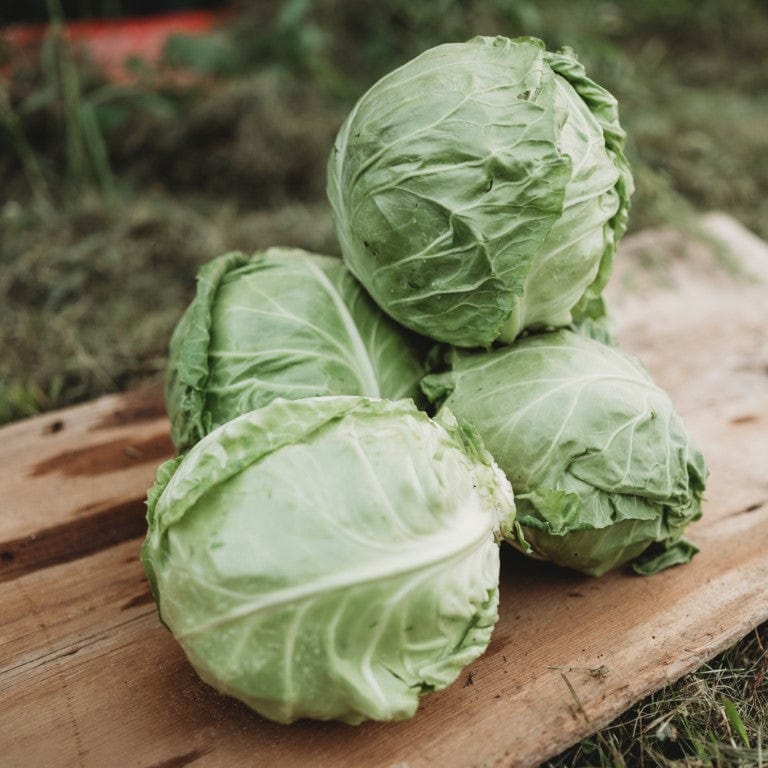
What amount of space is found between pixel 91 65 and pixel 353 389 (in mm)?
4335

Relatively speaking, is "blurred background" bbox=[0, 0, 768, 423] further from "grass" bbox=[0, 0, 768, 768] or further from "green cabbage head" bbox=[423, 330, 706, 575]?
"green cabbage head" bbox=[423, 330, 706, 575]

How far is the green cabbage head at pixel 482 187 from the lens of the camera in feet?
8.04

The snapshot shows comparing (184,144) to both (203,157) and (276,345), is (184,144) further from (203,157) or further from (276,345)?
(276,345)

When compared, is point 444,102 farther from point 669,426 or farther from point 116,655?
point 116,655

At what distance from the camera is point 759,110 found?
7.07m

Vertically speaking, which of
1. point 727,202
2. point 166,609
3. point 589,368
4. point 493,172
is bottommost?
point 727,202

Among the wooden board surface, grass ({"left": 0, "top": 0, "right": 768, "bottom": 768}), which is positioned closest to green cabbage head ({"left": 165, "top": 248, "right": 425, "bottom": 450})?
the wooden board surface

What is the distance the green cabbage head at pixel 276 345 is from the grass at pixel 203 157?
143 centimetres

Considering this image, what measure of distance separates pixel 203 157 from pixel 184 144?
0.16 meters

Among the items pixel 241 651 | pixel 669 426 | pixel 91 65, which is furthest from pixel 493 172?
pixel 91 65

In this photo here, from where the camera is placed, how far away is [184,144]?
583 centimetres

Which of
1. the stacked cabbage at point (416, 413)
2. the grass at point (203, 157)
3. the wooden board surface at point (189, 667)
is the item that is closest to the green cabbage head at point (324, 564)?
the stacked cabbage at point (416, 413)

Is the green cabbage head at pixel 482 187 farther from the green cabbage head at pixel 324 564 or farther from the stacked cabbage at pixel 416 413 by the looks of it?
the green cabbage head at pixel 324 564

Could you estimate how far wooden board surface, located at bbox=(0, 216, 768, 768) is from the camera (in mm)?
2352
